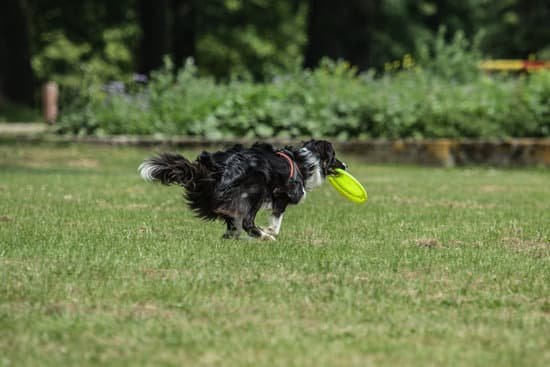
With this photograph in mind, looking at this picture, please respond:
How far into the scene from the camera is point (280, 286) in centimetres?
665

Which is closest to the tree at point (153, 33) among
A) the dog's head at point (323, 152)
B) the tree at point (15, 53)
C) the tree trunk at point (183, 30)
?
the tree at point (15, 53)

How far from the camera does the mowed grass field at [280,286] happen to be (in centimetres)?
516

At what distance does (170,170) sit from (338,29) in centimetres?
2119

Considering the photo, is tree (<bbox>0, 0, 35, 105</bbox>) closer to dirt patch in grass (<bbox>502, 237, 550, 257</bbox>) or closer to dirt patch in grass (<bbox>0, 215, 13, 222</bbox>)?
dirt patch in grass (<bbox>0, 215, 13, 222</bbox>)

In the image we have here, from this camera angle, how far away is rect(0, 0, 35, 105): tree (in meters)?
34.6

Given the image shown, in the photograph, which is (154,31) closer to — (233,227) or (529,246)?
(233,227)

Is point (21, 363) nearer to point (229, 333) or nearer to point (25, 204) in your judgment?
point (229, 333)

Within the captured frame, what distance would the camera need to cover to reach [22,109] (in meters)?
33.3

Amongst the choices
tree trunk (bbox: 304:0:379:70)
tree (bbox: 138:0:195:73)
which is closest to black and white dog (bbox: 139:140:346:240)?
tree trunk (bbox: 304:0:379:70)

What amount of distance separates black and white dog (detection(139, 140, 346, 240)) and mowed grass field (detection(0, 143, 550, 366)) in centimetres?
25

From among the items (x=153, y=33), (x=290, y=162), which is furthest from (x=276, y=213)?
(x=153, y=33)

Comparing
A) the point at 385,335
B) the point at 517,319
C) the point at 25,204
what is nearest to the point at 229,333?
the point at 385,335

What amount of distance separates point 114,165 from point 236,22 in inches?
1222

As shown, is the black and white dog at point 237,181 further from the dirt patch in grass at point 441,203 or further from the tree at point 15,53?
the tree at point 15,53
